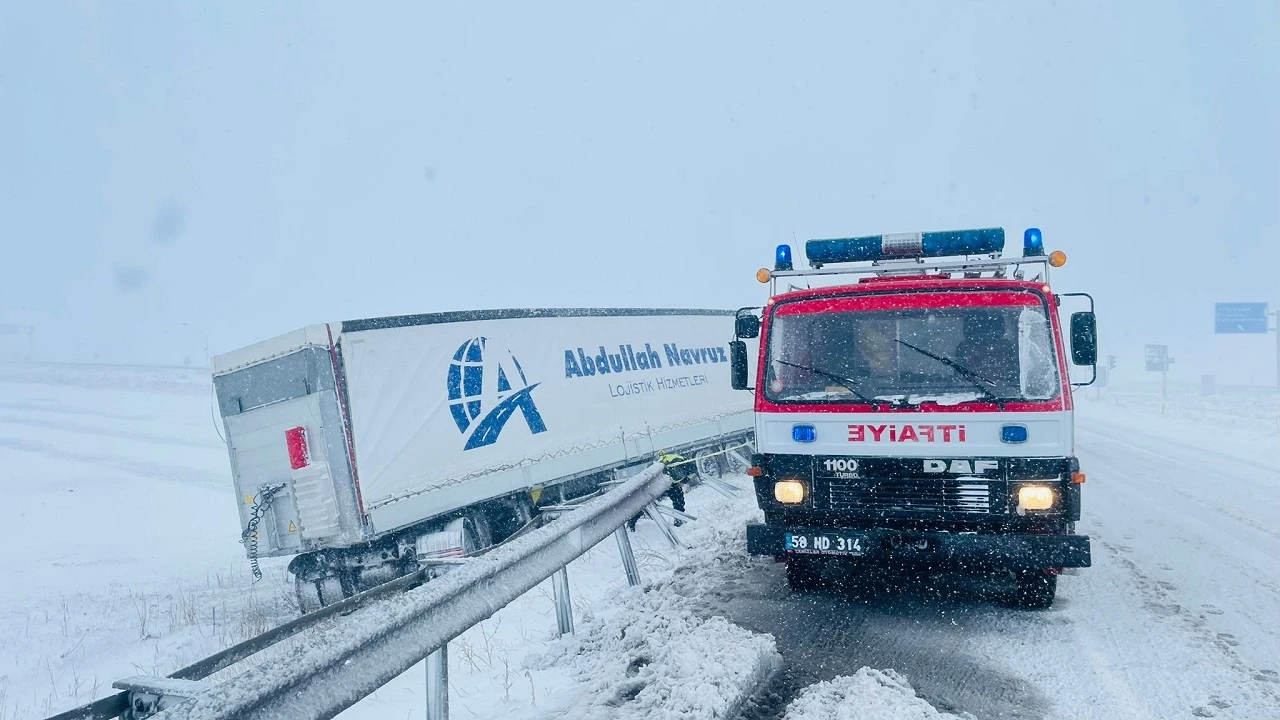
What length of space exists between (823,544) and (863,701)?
164 centimetres

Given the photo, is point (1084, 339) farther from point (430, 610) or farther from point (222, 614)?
point (222, 614)

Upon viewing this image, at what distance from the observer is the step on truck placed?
7801 mm

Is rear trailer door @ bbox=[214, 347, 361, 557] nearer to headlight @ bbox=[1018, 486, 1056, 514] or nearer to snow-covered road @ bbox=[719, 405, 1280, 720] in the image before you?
snow-covered road @ bbox=[719, 405, 1280, 720]

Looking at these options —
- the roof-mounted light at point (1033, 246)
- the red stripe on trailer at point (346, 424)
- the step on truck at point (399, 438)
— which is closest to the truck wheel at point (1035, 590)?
the roof-mounted light at point (1033, 246)

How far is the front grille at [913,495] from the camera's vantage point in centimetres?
526

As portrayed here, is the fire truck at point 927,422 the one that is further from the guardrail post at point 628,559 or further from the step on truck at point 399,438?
the step on truck at point 399,438

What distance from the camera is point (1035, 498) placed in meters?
5.15

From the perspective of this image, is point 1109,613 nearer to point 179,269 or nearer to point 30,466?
point 30,466

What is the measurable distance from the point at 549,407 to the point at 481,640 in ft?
15.4

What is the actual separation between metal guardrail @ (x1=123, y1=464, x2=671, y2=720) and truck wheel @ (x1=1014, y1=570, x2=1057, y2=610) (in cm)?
321

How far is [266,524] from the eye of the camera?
8266 mm

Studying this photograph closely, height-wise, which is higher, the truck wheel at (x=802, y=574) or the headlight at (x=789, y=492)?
the headlight at (x=789, y=492)

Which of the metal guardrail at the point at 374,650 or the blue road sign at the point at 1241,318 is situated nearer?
the metal guardrail at the point at 374,650

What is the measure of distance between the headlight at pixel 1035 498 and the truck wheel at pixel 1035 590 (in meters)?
0.63
